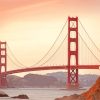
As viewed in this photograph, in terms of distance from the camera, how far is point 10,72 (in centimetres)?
2353

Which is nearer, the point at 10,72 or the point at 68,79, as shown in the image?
the point at 10,72

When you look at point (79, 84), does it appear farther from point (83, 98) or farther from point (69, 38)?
point (83, 98)

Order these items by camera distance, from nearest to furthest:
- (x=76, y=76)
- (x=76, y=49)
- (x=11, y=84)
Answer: (x=76, y=76)
(x=76, y=49)
(x=11, y=84)

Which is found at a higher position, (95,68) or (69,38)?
(69,38)

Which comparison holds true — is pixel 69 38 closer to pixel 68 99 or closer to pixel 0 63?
pixel 0 63

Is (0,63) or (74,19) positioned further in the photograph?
(0,63)

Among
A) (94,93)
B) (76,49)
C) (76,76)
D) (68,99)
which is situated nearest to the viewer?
(94,93)

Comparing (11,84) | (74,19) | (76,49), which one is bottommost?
(11,84)

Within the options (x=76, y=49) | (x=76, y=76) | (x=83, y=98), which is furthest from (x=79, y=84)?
(x=83, y=98)

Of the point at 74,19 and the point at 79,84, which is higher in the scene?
the point at 74,19

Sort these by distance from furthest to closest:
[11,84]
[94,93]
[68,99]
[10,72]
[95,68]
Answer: [11,84]
[10,72]
[95,68]
[68,99]
[94,93]

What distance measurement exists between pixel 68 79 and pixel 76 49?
235 cm

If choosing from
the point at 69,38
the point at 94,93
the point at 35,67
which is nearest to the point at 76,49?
the point at 69,38

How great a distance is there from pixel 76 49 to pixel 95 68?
8.26m
